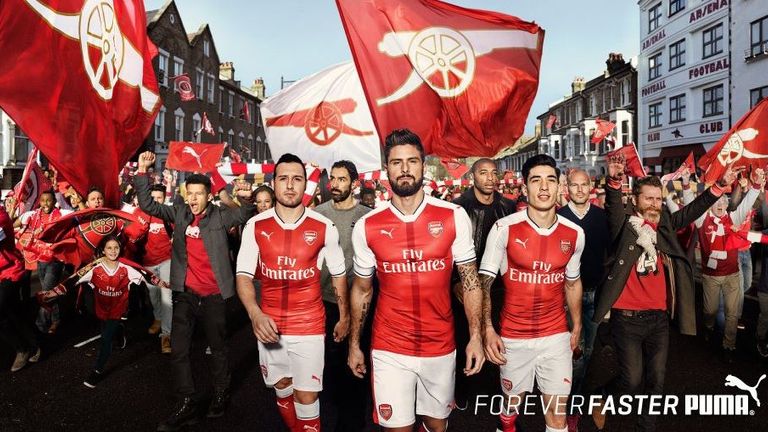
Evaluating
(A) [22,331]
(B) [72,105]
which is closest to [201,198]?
(B) [72,105]

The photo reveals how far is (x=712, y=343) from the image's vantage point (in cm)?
673

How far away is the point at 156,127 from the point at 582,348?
34.0 meters

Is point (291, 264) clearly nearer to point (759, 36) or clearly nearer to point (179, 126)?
point (759, 36)

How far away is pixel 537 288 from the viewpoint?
12.0 feet

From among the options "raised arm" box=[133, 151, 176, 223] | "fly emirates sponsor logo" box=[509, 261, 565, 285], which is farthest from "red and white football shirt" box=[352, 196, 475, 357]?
"raised arm" box=[133, 151, 176, 223]

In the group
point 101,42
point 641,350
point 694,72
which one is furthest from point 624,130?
point 101,42

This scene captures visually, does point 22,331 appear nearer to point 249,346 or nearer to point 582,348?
point 249,346

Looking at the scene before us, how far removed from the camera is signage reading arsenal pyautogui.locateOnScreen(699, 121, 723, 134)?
2778 cm

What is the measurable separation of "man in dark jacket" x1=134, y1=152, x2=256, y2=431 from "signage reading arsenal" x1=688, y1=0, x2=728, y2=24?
3126 centimetres

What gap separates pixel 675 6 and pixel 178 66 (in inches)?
1283

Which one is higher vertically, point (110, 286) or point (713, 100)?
point (713, 100)

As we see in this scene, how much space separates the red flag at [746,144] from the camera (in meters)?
7.95

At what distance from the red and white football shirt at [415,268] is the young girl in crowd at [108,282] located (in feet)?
11.4

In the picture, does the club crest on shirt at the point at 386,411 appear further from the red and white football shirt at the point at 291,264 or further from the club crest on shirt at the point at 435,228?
the club crest on shirt at the point at 435,228
